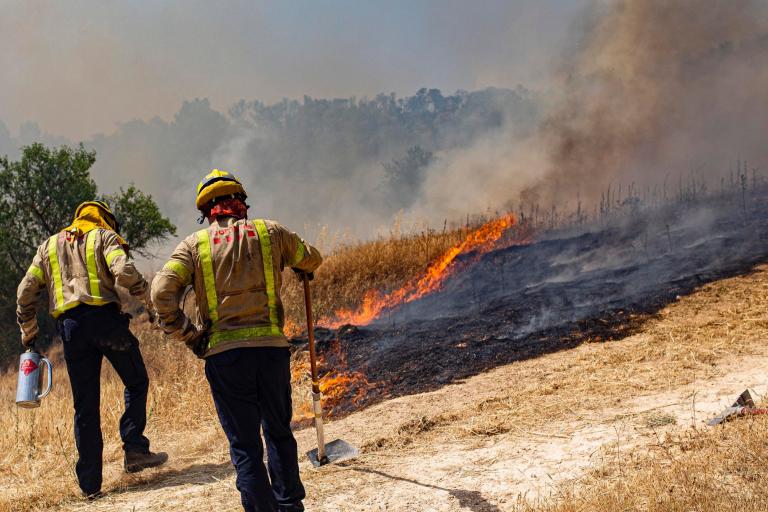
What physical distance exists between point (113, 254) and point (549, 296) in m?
6.30

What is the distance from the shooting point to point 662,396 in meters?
5.26

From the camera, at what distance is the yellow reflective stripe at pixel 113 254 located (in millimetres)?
5050

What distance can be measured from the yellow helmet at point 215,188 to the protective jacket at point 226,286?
197 mm

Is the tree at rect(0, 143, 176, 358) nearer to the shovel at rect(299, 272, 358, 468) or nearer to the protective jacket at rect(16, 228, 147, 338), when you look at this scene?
the protective jacket at rect(16, 228, 147, 338)

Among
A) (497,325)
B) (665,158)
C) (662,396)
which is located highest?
(665,158)

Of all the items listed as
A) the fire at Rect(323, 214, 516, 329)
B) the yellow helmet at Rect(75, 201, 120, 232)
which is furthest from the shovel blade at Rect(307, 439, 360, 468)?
the fire at Rect(323, 214, 516, 329)

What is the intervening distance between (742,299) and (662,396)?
125 inches

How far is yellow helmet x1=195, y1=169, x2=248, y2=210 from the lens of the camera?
3.84m

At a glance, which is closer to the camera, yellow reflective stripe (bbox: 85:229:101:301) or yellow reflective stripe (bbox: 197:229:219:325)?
yellow reflective stripe (bbox: 197:229:219:325)

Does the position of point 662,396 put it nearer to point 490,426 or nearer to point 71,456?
point 490,426

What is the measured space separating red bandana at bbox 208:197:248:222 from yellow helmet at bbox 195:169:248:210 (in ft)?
0.15

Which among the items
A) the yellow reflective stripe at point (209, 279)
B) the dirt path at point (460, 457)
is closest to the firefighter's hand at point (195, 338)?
the yellow reflective stripe at point (209, 279)

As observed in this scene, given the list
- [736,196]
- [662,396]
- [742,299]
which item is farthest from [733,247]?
[662,396]

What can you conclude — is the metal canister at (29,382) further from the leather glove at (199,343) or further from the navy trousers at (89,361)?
the leather glove at (199,343)
